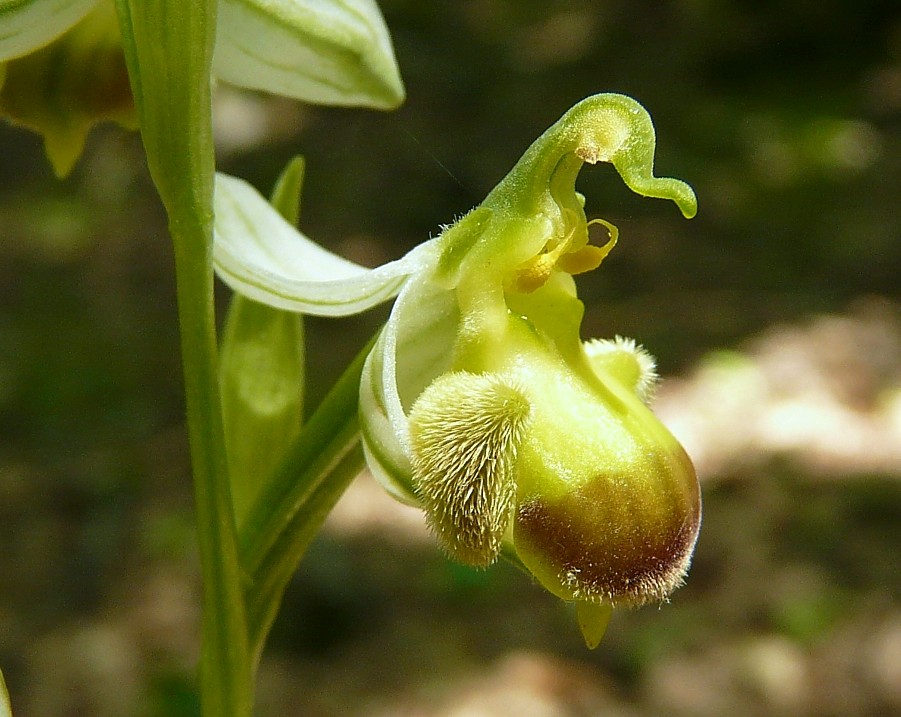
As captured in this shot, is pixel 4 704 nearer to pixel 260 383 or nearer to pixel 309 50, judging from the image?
pixel 260 383

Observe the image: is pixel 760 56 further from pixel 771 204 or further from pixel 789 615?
pixel 789 615

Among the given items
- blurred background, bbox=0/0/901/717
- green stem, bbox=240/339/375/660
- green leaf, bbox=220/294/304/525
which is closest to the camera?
green stem, bbox=240/339/375/660

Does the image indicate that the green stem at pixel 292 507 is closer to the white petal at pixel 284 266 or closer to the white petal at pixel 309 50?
the white petal at pixel 284 266

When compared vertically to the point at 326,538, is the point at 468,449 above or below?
above

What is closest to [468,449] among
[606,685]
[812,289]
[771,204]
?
[606,685]

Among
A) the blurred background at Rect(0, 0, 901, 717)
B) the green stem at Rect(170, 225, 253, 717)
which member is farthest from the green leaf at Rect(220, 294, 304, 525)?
the blurred background at Rect(0, 0, 901, 717)

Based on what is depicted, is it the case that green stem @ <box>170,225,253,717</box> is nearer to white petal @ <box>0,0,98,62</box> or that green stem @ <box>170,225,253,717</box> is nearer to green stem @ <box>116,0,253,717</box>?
green stem @ <box>116,0,253,717</box>

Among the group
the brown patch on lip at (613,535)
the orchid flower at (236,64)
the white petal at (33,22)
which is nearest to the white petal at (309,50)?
the orchid flower at (236,64)
